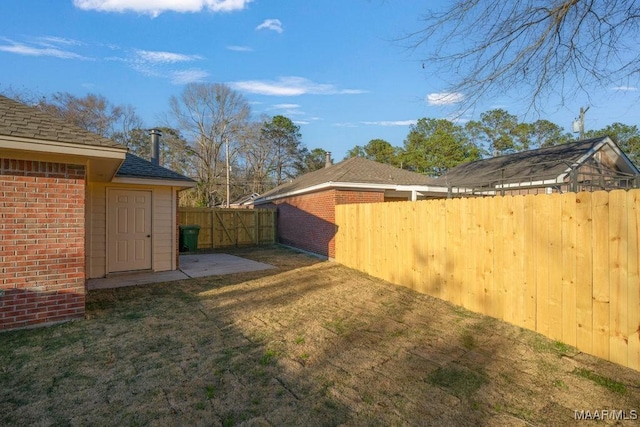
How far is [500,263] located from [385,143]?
34.0 m

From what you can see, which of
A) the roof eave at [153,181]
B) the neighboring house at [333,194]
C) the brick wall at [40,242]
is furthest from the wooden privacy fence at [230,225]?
the brick wall at [40,242]

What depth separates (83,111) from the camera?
78.6 feet

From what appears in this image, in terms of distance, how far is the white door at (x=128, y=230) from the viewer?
8.17 meters

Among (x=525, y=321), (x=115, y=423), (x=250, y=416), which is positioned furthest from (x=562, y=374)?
(x=115, y=423)

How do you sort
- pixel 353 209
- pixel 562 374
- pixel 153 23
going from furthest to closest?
pixel 153 23
pixel 353 209
pixel 562 374

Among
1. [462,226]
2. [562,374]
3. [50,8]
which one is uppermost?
[50,8]

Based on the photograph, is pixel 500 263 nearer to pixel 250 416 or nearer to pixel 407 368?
pixel 407 368

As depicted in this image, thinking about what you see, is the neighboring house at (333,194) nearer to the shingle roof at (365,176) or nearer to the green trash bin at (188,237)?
the shingle roof at (365,176)

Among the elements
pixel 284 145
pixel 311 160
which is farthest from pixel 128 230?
pixel 311 160

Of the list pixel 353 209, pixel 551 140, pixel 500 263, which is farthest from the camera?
pixel 551 140

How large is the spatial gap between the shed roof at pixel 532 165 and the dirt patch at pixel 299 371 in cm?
638

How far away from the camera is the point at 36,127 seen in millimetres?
4500

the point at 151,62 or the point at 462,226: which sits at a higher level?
the point at 151,62

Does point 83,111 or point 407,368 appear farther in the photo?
point 83,111
